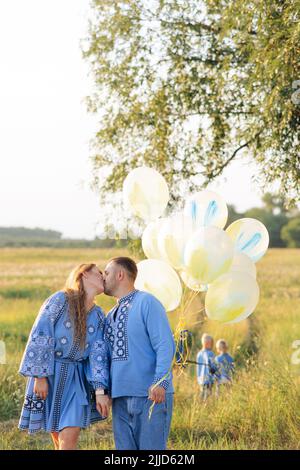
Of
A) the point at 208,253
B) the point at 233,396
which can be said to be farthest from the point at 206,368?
the point at 208,253

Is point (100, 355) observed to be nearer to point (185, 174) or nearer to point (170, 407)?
point (170, 407)

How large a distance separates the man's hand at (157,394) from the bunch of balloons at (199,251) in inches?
41.9

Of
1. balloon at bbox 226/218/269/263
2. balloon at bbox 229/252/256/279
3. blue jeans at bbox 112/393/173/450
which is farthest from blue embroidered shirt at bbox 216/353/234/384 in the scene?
blue jeans at bbox 112/393/173/450

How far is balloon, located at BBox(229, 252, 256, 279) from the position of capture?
5.35 m

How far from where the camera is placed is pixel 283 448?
6863 mm

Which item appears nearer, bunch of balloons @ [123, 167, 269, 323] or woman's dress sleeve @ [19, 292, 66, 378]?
woman's dress sleeve @ [19, 292, 66, 378]

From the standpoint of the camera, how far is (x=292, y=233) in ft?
102

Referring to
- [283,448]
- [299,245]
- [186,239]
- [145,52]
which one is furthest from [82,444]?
[299,245]

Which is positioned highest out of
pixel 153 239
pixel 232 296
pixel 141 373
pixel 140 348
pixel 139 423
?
pixel 153 239

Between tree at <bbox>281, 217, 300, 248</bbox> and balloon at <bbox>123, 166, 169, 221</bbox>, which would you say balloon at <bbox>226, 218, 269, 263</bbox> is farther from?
tree at <bbox>281, 217, 300, 248</bbox>

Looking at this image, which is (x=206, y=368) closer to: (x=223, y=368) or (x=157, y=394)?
(x=223, y=368)

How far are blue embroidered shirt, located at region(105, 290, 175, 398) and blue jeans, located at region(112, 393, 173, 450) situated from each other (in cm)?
7

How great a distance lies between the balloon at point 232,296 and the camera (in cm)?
528

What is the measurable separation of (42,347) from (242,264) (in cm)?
160
